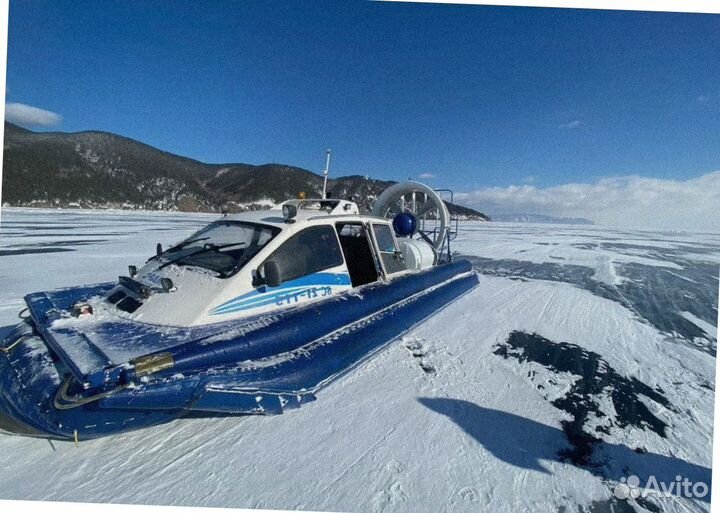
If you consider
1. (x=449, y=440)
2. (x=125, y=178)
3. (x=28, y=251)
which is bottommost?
(x=449, y=440)

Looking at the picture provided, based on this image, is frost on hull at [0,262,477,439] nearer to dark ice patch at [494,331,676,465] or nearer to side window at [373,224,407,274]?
side window at [373,224,407,274]

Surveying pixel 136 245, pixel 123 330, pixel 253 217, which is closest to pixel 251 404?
pixel 123 330

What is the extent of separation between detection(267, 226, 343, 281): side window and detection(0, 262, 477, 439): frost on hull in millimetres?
401

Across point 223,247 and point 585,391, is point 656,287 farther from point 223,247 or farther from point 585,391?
point 223,247

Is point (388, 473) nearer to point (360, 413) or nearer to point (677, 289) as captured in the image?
point (360, 413)

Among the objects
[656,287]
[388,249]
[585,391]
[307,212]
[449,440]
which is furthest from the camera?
[656,287]

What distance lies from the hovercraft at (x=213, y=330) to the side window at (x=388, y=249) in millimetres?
113

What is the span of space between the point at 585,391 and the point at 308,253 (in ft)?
9.77

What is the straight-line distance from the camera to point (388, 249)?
532 cm

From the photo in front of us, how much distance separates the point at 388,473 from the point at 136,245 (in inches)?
497

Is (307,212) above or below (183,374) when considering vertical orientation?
above

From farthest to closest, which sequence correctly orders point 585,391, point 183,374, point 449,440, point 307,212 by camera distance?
1. point 307,212
2. point 585,391
3. point 449,440
4. point 183,374

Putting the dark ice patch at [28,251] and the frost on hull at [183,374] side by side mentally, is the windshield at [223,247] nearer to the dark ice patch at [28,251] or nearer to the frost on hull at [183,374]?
the frost on hull at [183,374]

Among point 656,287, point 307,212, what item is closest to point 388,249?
point 307,212
